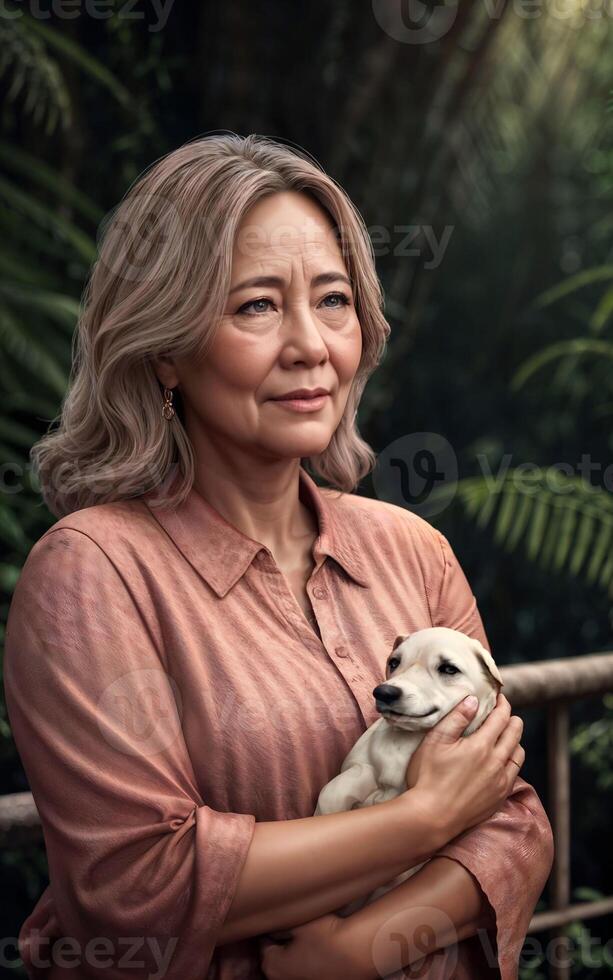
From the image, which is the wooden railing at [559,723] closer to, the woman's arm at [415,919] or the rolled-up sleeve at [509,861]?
the rolled-up sleeve at [509,861]

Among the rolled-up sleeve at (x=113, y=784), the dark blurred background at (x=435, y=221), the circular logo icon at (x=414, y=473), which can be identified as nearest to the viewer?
the rolled-up sleeve at (x=113, y=784)

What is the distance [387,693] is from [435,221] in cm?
286

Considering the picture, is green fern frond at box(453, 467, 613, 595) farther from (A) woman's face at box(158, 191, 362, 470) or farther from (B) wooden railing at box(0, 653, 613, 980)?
(A) woman's face at box(158, 191, 362, 470)

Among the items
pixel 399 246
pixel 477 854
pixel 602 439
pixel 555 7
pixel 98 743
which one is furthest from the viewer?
pixel 602 439

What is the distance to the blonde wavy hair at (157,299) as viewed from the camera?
1.65 metres

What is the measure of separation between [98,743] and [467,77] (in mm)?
3055

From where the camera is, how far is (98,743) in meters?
1.50

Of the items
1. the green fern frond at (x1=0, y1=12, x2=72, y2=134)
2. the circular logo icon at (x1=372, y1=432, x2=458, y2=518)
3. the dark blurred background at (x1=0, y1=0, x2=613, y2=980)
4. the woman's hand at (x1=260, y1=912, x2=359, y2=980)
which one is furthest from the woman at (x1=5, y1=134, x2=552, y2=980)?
the circular logo icon at (x1=372, y1=432, x2=458, y2=518)

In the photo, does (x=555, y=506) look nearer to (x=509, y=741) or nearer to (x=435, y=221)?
(x=435, y=221)

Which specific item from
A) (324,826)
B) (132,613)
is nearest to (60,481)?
(132,613)

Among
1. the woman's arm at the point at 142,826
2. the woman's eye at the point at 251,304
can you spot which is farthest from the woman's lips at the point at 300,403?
the woman's arm at the point at 142,826

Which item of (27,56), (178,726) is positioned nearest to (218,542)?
(178,726)

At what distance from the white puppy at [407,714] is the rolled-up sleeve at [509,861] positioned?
3.6 inches

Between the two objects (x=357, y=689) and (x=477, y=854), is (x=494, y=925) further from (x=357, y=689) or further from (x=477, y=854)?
(x=357, y=689)
